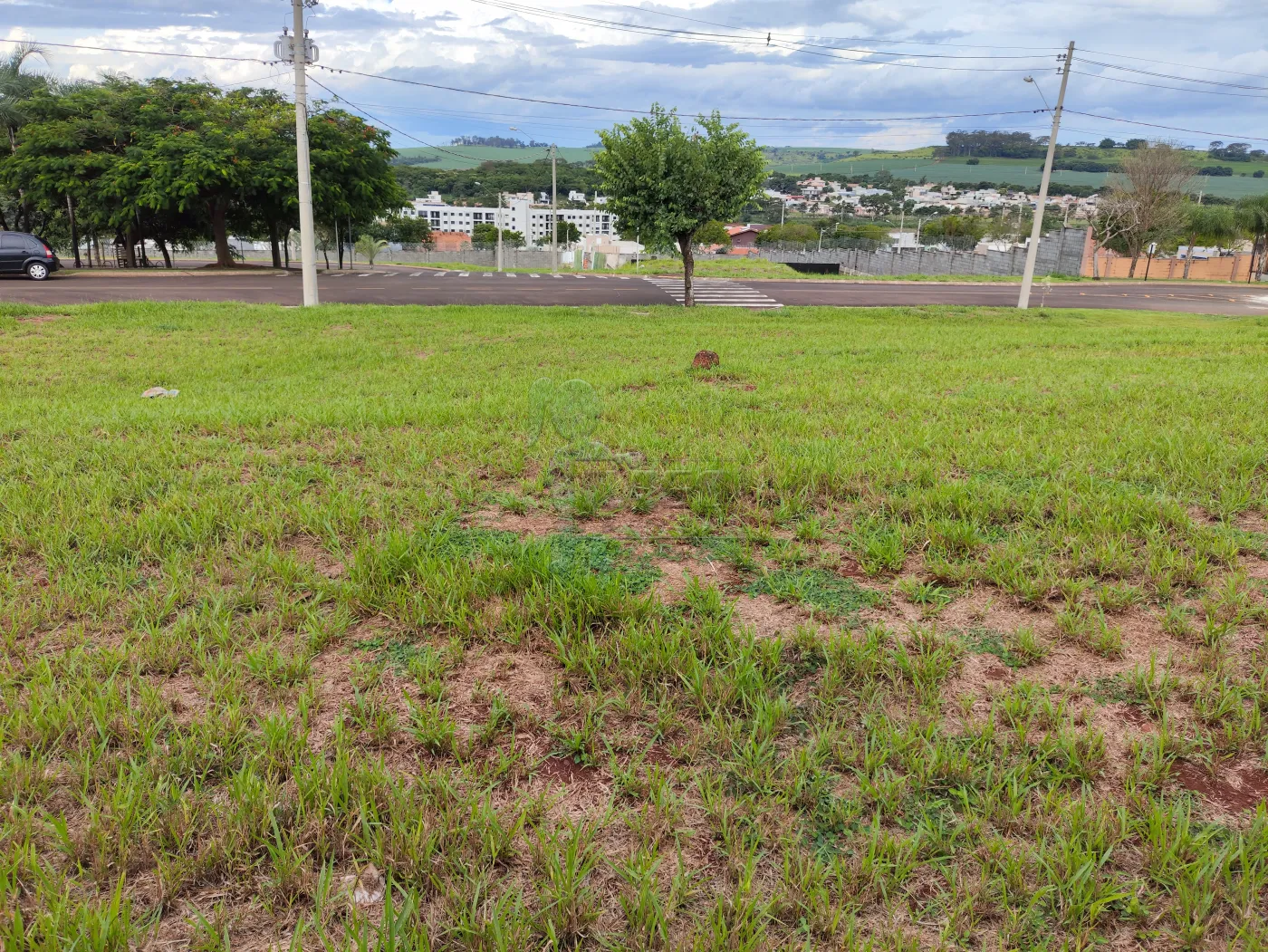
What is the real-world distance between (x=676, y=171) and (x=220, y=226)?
2362 centimetres

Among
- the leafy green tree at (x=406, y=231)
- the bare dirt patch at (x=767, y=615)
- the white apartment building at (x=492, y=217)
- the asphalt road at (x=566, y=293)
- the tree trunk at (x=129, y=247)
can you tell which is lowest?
the bare dirt patch at (x=767, y=615)

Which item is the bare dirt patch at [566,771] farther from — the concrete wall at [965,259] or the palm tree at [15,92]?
the concrete wall at [965,259]

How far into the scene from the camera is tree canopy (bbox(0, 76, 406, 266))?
96.6 feet

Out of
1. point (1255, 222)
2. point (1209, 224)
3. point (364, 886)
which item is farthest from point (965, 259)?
point (364, 886)

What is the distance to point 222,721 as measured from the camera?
240 centimetres

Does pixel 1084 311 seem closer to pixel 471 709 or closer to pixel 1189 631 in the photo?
pixel 1189 631

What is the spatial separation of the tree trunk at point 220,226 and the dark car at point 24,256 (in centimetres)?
1036

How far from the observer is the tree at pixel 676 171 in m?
19.2

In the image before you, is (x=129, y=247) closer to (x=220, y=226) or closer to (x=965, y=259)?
(x=220, y=226)

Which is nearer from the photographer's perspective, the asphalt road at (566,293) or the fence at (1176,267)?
the asphalt road at (566,293)

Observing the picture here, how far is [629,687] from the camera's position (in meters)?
2.68

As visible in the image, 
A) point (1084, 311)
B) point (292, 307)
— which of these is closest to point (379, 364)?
point (292, 307)

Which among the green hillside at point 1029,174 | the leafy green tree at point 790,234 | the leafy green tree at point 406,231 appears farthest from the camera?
the leafy green tree at point 406,231

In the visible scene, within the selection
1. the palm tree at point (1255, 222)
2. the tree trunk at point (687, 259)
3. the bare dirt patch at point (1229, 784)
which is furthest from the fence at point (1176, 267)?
the bare dirt patch at point (1229, 784)
